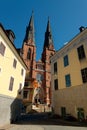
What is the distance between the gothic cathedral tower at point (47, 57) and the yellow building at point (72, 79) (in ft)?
77.2

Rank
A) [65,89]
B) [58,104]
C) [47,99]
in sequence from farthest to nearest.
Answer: [47,99], [58,104], [65,89]

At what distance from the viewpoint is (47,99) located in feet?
140

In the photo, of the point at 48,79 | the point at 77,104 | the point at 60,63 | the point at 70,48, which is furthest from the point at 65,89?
the point at 48,79

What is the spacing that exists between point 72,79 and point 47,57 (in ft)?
118

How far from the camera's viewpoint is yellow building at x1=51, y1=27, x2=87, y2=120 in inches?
607

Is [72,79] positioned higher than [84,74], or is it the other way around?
[84,74]

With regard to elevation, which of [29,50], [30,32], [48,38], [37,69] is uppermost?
[30,32]

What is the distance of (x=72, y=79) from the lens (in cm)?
1733

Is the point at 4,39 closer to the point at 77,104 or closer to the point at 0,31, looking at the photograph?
the point at 0,31

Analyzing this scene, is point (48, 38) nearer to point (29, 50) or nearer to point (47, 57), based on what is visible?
point (47, 57)

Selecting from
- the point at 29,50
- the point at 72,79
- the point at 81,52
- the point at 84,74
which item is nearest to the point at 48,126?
the point at 72,79

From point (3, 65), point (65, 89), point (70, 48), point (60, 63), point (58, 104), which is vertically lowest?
point (58, 104)

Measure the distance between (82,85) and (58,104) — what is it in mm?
6592

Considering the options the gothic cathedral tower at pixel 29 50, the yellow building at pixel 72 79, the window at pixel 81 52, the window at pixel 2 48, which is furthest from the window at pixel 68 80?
the gothic cathedral tower at pixel 29 50
